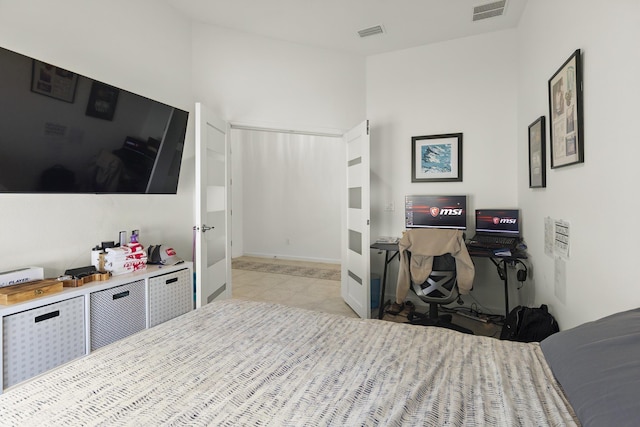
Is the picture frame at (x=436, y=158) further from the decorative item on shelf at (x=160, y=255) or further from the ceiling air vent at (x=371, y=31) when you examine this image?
the decorative item on shelf at (x=160, y=255)

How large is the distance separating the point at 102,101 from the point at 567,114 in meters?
2.92

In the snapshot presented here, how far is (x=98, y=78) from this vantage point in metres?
2.43

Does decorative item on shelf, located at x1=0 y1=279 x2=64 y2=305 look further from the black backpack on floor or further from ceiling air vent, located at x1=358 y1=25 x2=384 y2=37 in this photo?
ceiling air vent, located at x1=358 y1=25 x2=384 y2=37

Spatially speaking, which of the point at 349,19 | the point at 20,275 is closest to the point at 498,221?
the point at 349,19

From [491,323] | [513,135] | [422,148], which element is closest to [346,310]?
[491,323]

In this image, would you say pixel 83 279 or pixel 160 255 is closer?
pixel 83 279

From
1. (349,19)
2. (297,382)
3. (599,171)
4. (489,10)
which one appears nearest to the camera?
(297,382)

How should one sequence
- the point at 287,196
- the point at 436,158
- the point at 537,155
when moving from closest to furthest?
the point at 537,155
the point at 436,158
the point at 287,196

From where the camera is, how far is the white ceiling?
2.91 meters

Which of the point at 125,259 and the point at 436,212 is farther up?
the point at 436,212

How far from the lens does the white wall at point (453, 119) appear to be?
3.39 m

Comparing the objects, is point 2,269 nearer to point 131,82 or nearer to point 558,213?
point 131,82

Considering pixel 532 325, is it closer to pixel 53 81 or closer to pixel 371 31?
pixel 371 31

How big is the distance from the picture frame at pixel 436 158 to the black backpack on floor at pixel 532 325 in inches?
66.4
